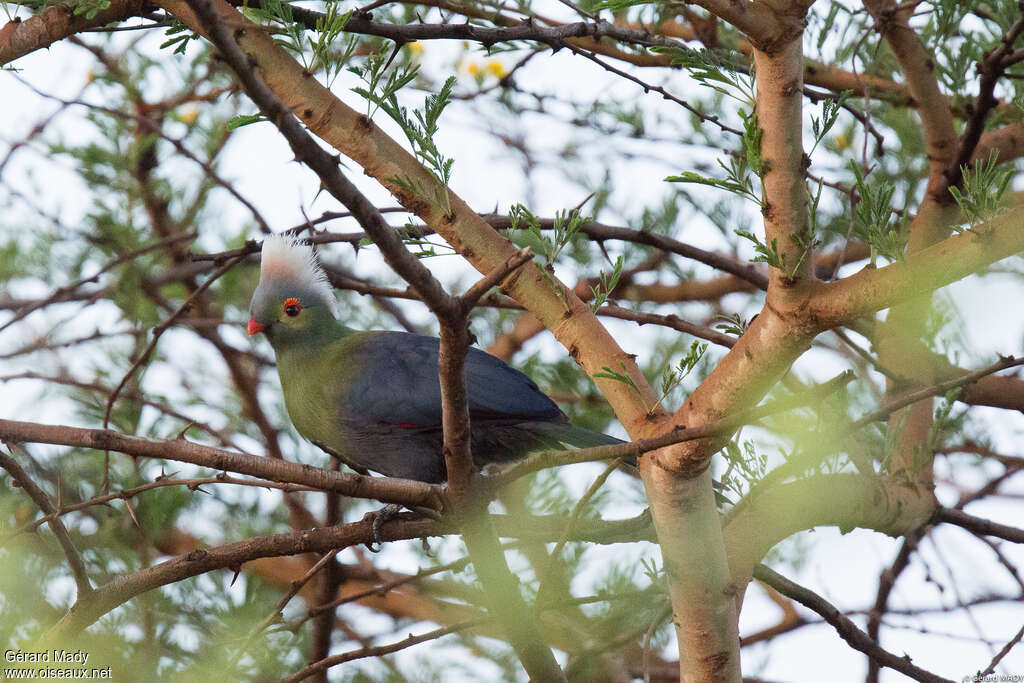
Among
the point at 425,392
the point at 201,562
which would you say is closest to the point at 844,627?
the point at 425,392

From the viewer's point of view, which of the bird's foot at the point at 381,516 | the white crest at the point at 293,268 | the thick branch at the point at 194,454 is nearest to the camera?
the thick branch at the point at 194,454

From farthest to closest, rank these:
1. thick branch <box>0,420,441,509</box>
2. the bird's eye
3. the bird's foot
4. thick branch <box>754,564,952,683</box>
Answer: the bird's eye, the bird's foot, thick branch <box>754,564,952,683</box>, thick branch <box>0,420,441,509</box>

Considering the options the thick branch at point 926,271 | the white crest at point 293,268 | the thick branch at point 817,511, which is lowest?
the thick branch at point 926,271

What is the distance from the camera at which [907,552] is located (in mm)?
2945

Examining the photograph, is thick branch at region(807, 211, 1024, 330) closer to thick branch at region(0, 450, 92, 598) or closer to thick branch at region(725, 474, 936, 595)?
thick branch at region(725, 474, 936, 595)

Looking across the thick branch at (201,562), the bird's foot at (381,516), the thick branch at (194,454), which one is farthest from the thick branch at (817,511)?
the thick branch at (194,454)

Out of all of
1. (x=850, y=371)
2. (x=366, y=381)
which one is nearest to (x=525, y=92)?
(x=366, y=381)

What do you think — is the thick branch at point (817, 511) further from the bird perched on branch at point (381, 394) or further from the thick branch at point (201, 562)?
the thick branch at point (201, 562)

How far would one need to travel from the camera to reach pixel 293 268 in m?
3.22

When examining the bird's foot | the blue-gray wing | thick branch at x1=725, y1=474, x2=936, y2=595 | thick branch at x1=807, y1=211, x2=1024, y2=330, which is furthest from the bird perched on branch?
thick branch at x1=807, y1=211, x2=1024, y2=330

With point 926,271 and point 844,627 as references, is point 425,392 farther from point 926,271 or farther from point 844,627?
point 926,271

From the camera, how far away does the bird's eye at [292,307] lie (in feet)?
10.6

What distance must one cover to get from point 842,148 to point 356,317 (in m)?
2.13

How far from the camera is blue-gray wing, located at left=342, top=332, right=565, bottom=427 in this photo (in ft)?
9.41
